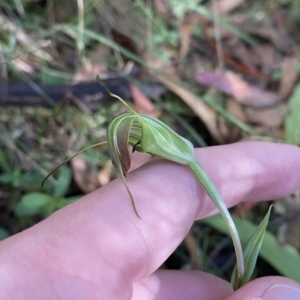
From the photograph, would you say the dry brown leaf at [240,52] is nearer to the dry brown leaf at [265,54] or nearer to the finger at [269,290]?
the dry brown leaf at [265,54]

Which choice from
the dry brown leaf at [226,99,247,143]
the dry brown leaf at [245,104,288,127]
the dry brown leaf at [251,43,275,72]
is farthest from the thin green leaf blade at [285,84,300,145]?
the dry brown leaf at [251,43,275,72]

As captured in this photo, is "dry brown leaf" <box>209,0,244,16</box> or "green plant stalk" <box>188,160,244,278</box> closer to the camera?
"green plant stalk" <box>188,160,244,278</box>

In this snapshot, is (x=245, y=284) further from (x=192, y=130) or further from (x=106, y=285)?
(x=192, y=130)

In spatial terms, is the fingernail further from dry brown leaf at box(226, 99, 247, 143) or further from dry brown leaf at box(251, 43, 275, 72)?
dry brown leaf at box(251, 43, 275, 72)

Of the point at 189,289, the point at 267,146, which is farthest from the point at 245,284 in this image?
the point at 267,146

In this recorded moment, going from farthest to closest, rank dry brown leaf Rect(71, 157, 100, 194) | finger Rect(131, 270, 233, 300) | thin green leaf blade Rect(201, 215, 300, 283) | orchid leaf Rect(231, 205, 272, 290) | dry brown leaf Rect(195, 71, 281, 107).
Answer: dry brown leaf Rect(195, 71, 281, 107) < dry brown leaf Rect(71, 157, 100, 194) < thin green leaf blade Rect(201, 215, 300, 283) < finger Rect(131, 270, 233, 300) < orchid leaf Rect(231, 205, 272, 290)

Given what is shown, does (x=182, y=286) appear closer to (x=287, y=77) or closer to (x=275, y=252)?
(x=275, y=252)

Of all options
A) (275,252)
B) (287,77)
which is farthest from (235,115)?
(275,252)
